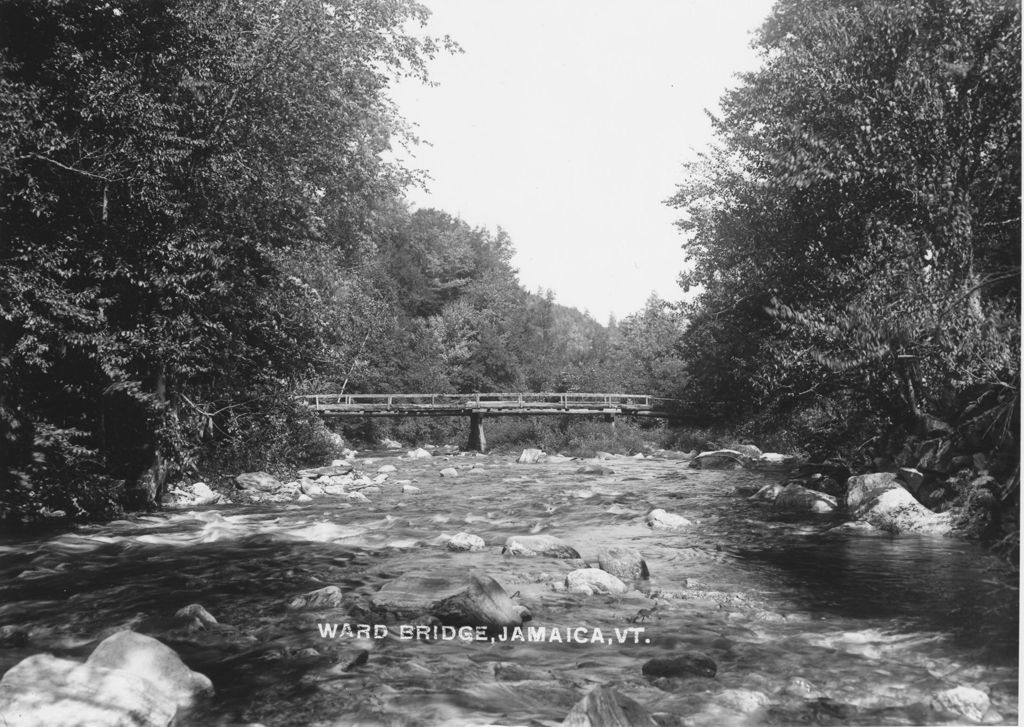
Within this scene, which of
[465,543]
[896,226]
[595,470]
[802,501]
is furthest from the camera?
[595,470]

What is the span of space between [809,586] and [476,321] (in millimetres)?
36742

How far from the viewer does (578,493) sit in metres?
14.5

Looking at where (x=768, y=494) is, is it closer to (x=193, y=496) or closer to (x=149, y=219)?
(x=193, y=496)

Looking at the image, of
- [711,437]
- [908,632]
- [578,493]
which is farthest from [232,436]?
[711,437]

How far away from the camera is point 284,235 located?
12078 millimetres

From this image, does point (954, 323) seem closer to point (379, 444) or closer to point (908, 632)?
point (908, 632)

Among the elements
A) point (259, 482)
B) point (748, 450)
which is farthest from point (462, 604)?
point (748, 450)

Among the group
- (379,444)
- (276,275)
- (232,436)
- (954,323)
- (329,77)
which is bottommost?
(379,444)

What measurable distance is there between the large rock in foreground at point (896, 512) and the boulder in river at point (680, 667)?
5871 mm

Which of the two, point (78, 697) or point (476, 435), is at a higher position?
point (78, 697)

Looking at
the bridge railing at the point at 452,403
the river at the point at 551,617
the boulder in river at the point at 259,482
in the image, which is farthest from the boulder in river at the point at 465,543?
the bridge railing at the point at 452,403

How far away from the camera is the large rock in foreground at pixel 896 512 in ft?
29.5

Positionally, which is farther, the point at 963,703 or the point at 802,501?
the point at 802,501

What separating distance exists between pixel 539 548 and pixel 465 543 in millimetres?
972
